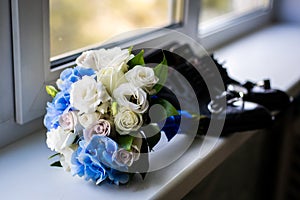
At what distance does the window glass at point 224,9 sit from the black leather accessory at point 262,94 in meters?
0.45

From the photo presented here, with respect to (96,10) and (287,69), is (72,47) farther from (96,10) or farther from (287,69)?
(287,69)

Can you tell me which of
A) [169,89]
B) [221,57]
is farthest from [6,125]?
[221,57]

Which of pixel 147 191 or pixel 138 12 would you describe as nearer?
pixel 147 191

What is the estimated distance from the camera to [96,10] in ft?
3.95

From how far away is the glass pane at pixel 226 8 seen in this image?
5.38 ft

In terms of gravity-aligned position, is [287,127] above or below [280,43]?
below

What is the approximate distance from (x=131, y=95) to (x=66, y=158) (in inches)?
5.9

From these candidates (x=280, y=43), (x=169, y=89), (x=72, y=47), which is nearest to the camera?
(x=169, y=89)

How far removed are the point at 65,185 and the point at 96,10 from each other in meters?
0.47

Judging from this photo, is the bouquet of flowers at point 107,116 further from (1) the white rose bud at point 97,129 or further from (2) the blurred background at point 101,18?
(2) the blurred background at point 101,18

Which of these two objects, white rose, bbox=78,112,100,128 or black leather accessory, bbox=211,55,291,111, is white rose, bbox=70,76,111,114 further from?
black leather accessory, bbox=211,55,291,111

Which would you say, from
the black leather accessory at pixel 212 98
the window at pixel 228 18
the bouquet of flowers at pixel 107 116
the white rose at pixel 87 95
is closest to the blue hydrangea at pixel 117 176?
the bouquet of flowers at pixel 107 116

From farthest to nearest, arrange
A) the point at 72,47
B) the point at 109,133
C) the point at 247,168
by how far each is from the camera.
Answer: the point at 247,168 < the point at 72,47 < the point at 109,133

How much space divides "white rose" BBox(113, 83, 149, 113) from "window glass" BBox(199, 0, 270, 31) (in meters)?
0.82
